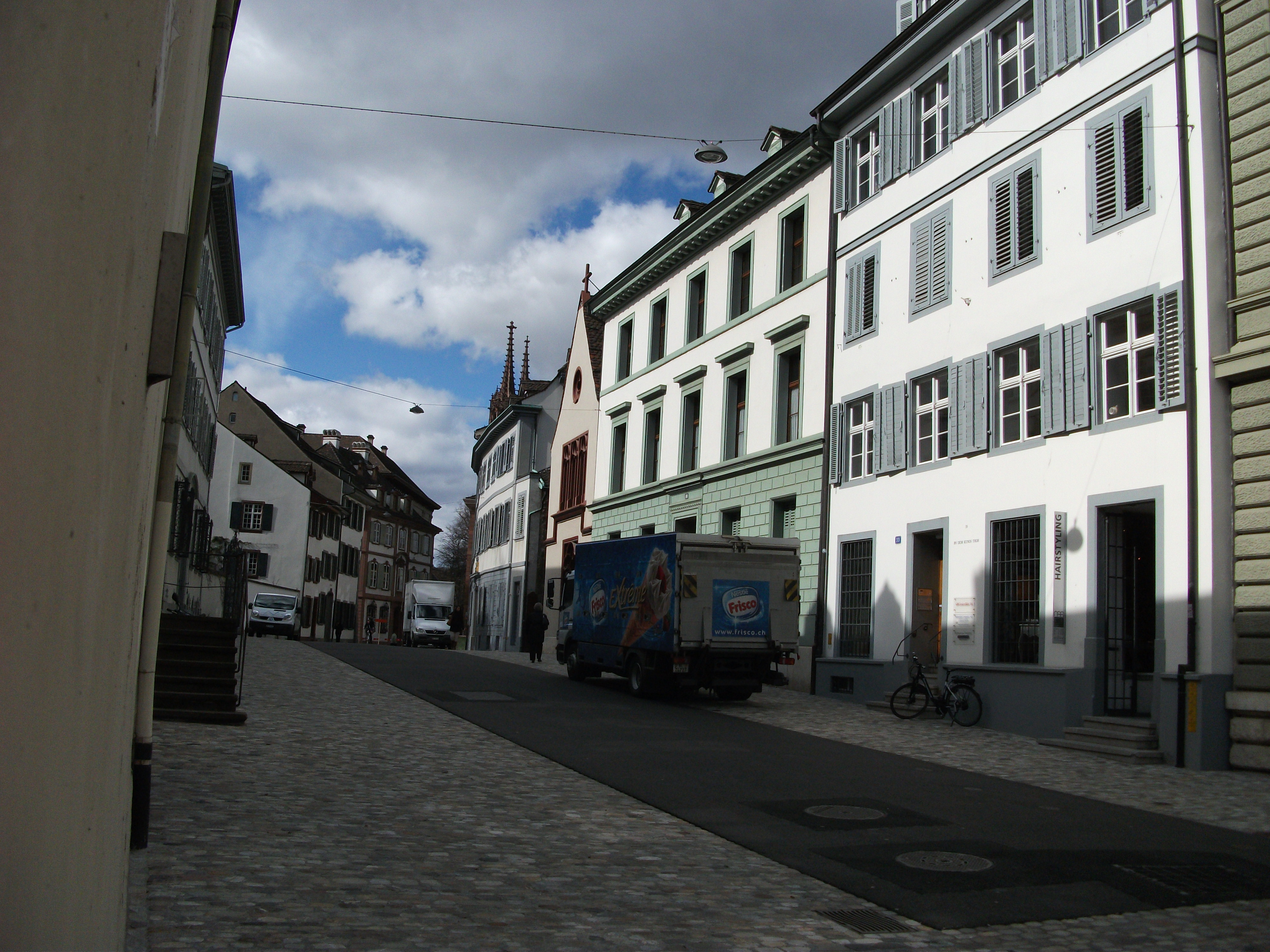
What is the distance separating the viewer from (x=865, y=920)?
6062mm

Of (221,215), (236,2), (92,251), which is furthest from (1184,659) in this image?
(221,215)

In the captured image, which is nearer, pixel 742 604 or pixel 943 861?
pixel 943 861

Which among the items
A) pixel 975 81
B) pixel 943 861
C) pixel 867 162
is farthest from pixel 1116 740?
pixel 867 162

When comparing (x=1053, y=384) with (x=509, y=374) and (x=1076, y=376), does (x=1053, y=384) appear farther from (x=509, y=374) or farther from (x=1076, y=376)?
(x=509, y=374)

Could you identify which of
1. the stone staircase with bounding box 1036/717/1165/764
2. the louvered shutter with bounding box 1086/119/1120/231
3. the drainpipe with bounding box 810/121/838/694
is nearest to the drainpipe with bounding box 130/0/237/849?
the stone staircase with bounding box 1036/717/1165/764

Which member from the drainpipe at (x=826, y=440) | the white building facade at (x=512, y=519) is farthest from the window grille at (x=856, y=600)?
the white building facade at (x=512, y=519)

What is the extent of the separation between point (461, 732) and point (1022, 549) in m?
9.07

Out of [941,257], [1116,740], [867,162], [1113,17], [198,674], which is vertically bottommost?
[1116,740]

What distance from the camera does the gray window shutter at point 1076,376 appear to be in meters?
16.4

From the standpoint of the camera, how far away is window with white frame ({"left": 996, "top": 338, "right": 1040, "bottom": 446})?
1767 cm

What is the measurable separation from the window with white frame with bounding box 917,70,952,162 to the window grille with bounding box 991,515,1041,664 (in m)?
7.28

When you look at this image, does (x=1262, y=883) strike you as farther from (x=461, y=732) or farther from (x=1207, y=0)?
(x=1207, y=0)

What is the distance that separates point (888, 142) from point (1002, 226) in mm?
4447

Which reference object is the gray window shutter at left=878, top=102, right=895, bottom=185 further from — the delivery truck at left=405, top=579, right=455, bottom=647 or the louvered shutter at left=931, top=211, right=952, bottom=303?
the delivery truck at left=405, top=579, right=455, bottom=647
